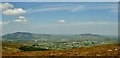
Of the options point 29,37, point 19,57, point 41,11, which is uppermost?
point 41,11

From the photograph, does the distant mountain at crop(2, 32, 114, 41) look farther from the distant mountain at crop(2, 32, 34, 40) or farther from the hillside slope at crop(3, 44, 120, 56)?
the hillside slope at crop(3, 44, 120, 56)

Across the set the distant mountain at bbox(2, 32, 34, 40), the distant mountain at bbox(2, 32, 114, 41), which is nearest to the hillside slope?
the distant mountain at bbox(2, 32, 114, 41)

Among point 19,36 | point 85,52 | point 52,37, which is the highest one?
point 19,36

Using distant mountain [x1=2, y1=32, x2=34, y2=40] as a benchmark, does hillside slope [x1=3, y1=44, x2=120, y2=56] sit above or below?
below

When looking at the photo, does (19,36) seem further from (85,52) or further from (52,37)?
(85,52)

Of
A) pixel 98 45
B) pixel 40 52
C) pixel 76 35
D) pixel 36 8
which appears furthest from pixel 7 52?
pixel 98 45

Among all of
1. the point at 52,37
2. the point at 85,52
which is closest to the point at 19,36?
the point at 52,37

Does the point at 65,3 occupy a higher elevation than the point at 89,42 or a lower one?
higher

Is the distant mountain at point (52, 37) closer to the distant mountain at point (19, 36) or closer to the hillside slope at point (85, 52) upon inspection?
the distant mountain at point (19, 36)

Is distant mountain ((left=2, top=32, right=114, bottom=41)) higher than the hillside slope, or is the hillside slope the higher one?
distant mountain ((left=2, top=32, right=114, bottom=41))

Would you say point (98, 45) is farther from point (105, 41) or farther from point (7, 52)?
point (7, 52)

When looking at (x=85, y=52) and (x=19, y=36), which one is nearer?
(x=19, y=36)
